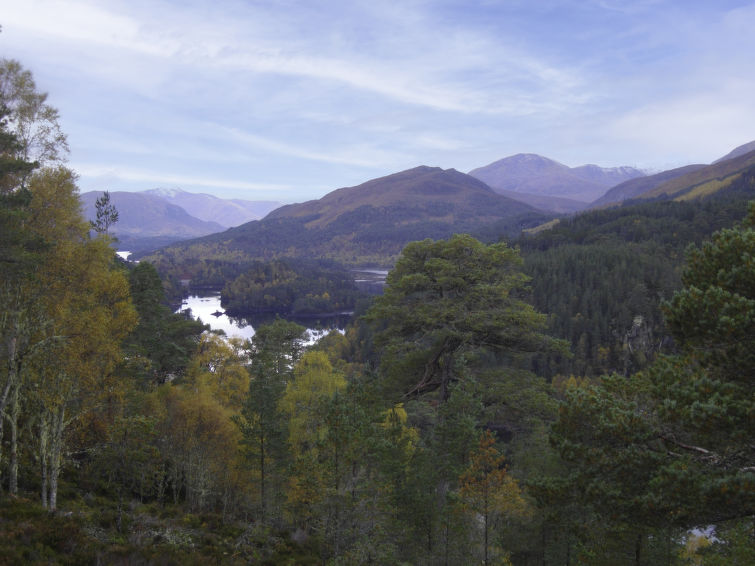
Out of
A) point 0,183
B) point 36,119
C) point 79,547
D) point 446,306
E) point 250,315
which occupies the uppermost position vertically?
point 36,119

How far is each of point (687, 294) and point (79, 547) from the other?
47.4ft

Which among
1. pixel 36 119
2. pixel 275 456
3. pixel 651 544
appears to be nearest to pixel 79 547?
pixel 275 456

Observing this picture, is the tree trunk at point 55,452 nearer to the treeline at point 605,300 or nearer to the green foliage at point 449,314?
the green foliage at point 449,314

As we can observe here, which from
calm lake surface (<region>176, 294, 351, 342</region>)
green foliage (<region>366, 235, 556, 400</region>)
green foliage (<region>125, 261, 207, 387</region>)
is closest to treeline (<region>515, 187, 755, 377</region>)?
calm lake surface (<region>176, 294, 351, 342</region>)

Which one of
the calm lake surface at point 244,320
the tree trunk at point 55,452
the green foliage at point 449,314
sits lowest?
the calm lake surface at point 244,320

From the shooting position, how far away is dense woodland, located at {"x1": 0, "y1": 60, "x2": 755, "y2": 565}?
29.2ft

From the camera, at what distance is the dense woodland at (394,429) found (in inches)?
350

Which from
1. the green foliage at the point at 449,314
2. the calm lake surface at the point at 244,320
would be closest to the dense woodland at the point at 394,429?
the green foliage at the point at 449,314

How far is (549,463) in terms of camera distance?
21812 mm

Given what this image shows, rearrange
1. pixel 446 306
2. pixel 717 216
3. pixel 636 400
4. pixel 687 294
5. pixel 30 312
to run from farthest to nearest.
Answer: pixel 717 216, pixel 446 306, pixel 30 312, pixel 636 400, pixel 687 294

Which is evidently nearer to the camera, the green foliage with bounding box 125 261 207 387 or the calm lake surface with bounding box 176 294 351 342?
the green foliage with bounding box 125 261 207 387

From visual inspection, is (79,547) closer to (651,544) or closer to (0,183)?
(0,183)

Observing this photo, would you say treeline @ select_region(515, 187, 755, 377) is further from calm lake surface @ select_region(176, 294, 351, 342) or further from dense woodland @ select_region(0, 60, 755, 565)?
dense woodland @ select_region(0, 60, 755, 565)

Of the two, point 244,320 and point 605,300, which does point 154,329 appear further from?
point 244,320
